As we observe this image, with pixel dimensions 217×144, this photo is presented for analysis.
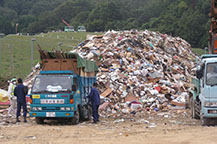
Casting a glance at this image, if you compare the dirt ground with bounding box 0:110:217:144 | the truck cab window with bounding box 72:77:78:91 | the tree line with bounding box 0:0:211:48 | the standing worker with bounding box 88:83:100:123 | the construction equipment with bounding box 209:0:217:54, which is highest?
the tree line with bounding box 0:0:211:48

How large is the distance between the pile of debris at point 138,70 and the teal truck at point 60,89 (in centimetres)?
362

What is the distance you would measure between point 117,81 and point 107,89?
109cm

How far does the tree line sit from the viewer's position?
70.9 meters

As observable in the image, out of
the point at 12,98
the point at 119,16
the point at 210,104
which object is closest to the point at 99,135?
the point at 210,104

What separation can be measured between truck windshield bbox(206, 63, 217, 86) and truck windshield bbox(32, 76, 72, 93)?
4.84 metres

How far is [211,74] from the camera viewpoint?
40.1 ft

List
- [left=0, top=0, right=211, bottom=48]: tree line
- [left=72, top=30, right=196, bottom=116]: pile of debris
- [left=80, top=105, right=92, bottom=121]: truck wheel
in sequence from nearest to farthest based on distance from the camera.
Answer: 1. [left=80, top=105, right=92, bottom=121]: truck wheel
2. [left=72, top=30, right=196, bottom=116]: pile of debris
3. [left=0, top=0, right=211, bottom=48]: tree line

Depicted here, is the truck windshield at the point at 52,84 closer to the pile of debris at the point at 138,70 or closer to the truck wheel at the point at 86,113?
the truck wheel at the point at 86,113

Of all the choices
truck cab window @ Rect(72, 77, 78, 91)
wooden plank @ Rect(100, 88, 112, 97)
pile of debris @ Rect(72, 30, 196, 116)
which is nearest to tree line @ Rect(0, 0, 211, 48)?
pile of debris @ Rect(72, 30, 196, 116)

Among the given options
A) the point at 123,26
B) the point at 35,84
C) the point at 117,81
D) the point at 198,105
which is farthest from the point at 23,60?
the point at 123,26

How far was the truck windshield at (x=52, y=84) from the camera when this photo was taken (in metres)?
13.5

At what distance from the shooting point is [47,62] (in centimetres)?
1461

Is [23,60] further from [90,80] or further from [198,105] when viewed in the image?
[198,105]

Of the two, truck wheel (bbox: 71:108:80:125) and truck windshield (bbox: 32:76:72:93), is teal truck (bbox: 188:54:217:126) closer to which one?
truck wheel (bbox: 71:108:80:125)
